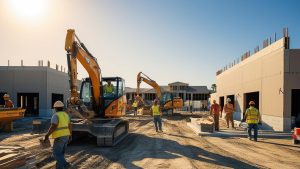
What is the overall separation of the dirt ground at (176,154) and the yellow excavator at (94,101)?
68 cm

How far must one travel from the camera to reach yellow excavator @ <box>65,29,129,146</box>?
12742mm

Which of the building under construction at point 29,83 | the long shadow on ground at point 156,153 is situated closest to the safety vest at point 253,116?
the long shadow on ground at point 156,153

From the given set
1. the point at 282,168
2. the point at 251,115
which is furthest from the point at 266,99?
the point at 282,168

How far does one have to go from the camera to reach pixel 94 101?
1458 centimetres

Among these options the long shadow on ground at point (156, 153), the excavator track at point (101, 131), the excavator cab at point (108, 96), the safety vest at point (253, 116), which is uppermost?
the excavator cab at point (108, 96)

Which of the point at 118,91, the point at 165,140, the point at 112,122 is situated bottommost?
the point at 165,140

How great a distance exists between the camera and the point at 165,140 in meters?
15.1

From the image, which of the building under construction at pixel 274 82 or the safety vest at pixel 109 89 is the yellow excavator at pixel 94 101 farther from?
the building under construction at pixel 274 82

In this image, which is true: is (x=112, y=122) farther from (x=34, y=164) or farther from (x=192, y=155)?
(x=34, y=164)

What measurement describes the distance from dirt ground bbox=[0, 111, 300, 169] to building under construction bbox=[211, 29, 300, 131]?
10.7 ft

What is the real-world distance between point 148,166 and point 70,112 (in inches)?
205

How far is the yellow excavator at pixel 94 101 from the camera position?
12742mm

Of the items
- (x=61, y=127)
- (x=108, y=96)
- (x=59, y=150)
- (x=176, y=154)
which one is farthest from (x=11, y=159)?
(x=108, y=96)

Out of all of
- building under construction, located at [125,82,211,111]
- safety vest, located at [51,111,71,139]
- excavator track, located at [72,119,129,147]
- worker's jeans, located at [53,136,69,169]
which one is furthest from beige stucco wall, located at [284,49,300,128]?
building under construction, located at [125,82,211,111]
